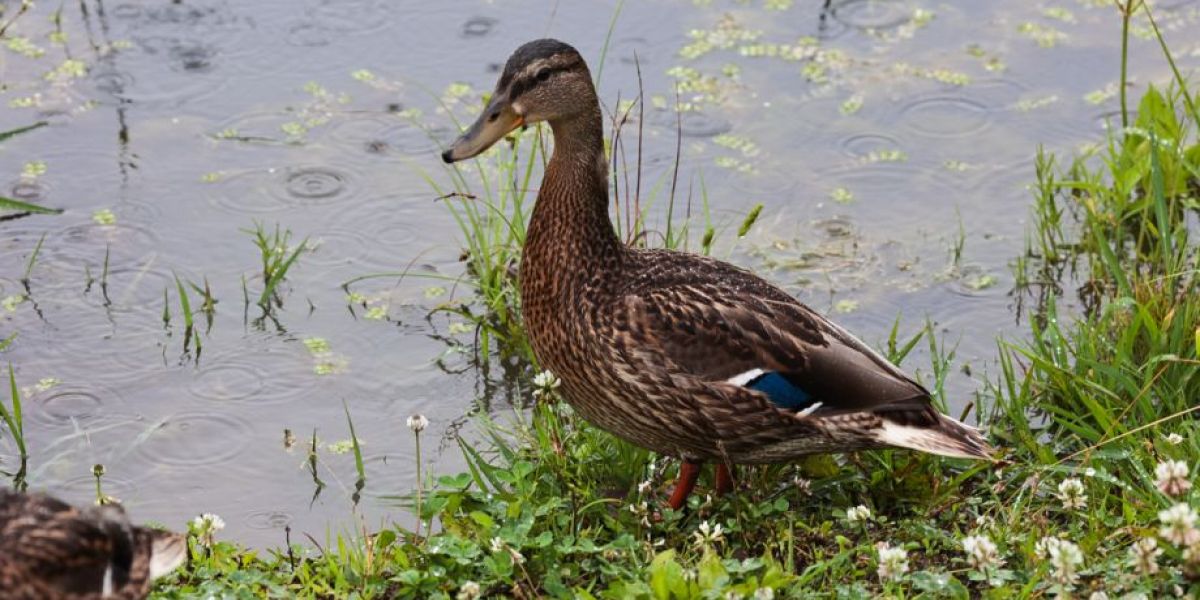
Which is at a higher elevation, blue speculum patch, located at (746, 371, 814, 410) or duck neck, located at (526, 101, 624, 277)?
duck neck, located at (526, 101, 624, 277)

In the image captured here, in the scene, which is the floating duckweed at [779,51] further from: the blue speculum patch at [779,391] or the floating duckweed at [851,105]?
the blue speculum patch at [779,391]

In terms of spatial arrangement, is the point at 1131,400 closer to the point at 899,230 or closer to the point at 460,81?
the point at 899,230

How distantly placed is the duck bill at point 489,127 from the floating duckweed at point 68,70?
3051 millimetres

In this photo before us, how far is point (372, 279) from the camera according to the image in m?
6.52

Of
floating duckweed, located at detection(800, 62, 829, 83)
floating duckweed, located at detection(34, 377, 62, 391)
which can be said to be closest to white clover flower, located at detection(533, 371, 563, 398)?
floating duckweed, located at detection(34, 377, 62, 391)

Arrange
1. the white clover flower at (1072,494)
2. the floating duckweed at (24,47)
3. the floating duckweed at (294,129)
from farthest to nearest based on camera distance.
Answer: the floating duckweed at (24,47)
the floating duckweed at (294,129)
the white clover flower at (1072,494)

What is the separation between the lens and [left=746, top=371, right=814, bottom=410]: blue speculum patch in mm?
4770

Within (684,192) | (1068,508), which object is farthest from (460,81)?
(1068,508)

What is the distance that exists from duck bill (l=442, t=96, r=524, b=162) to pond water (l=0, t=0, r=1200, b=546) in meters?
1.16

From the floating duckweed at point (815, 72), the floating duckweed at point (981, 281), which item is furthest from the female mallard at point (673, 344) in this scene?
the floating duckweed at point (815, 72)

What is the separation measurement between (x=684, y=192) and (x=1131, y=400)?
94.6 inches

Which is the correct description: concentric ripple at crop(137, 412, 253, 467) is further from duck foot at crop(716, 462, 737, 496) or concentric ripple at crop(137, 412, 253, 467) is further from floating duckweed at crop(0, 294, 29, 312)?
duck foot at crop(716, 462, 737, 496)

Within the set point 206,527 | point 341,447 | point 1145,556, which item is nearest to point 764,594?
point 1145,556

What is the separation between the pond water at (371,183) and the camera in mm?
5785
